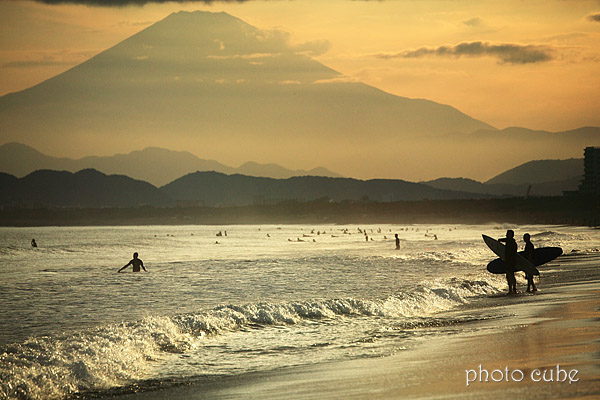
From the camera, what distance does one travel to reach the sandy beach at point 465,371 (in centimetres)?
859

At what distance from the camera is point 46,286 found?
3497 cm

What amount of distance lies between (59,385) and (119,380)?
991mm

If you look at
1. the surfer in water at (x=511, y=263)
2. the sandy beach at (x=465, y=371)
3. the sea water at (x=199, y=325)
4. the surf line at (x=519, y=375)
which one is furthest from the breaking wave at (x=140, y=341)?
the surf line at (x=519, y=375)

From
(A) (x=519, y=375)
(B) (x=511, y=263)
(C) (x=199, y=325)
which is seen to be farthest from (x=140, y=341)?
(B) (x=511, y=263)

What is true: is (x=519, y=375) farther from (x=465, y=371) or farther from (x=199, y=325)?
(x=199, y=325)

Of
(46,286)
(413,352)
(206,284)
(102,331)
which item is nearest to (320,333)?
(413,352)

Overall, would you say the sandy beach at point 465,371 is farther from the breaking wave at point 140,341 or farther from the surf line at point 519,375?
the breaking wave at point 140,341

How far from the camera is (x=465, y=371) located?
9789 millimetres

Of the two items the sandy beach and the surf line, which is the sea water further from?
the surf line

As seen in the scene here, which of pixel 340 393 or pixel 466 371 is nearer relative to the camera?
pixel 340 393

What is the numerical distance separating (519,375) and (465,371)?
914mm

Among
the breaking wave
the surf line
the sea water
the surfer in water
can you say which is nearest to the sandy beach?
the surf line

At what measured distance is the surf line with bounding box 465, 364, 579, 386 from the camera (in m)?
8.73

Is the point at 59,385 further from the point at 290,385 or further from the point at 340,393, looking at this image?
the point at 340,393
